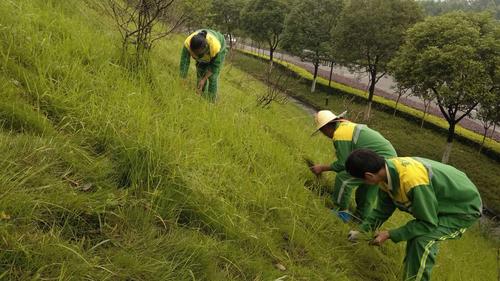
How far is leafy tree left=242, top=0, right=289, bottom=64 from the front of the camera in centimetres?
3116

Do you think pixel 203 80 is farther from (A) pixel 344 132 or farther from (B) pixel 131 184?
(B) pixel 131 184

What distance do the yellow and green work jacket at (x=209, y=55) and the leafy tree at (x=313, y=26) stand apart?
71.6 feet

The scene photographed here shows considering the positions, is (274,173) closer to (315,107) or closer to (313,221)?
(313,221)

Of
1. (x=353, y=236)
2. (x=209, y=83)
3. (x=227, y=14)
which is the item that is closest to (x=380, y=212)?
(x=353, y=236)

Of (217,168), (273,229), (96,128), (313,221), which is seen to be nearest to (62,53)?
(96,128)

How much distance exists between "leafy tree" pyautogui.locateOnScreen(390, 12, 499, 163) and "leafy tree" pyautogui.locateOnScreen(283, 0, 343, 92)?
1019 cm

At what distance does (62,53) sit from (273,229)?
2.42 metres

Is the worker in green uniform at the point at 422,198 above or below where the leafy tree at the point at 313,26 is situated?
below

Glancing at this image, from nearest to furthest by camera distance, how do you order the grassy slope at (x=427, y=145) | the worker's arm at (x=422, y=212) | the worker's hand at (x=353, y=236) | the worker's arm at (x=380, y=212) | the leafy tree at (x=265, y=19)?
1. the worker's arm at (x=422, y=212)
2. the worker's hand at (x=353, y=236)
3. the worker's arm at (x=380, y=212)
4. the grassy slope at (x=427, y=145)
5. the leafy tree at (x=265, y=19)

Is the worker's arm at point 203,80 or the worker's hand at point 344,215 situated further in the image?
the worker's arm at point 203,80

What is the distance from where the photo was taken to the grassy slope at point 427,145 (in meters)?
15.4

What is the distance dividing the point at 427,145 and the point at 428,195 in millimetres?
17725

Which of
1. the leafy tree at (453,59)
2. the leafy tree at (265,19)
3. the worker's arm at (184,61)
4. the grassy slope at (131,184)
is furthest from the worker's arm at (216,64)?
the leafy tree at (265,19)

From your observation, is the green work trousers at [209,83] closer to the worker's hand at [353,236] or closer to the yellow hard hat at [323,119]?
the yellow hard hat at [323,119]
